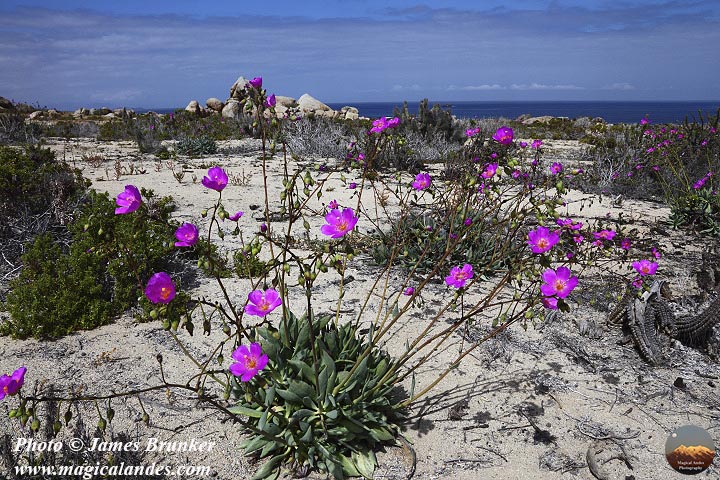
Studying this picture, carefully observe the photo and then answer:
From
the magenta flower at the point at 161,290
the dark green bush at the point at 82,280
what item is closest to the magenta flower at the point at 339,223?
the magenta flower at the point at 161,290

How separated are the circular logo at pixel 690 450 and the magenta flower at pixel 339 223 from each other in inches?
78.5

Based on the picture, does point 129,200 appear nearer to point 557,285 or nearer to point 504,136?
point 557,285

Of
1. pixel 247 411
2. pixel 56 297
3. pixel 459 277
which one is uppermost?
pixel 459 277

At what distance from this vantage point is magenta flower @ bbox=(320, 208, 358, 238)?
1910 mm

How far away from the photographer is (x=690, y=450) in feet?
7.62

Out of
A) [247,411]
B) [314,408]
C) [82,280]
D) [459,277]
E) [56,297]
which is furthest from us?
[82,280]

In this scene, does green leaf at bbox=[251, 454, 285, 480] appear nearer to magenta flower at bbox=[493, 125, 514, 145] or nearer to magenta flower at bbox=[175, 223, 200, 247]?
magenta flower at bbox=[175, 223, 200, 247]

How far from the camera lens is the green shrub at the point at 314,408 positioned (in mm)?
2146

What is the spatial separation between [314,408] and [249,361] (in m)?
0.50

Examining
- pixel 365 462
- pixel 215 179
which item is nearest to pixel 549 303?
pixel 365 462

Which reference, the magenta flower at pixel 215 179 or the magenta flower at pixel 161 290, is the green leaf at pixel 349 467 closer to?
the magenta flower at pixel 161 290

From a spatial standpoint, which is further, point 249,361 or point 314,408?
point 314,408

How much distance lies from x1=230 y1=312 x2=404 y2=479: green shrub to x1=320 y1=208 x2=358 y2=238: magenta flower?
503 mm

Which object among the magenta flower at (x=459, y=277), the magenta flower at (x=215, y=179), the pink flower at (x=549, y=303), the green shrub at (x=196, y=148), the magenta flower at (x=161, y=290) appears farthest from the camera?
the green shrub at (x=196, y=148)
